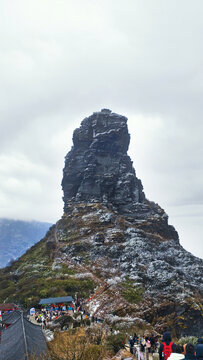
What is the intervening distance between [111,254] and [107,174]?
3224 cm

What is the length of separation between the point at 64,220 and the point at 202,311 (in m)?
48.6

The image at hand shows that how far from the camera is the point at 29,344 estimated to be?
21.0 m

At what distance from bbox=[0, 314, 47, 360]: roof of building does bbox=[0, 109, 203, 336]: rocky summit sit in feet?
69.6

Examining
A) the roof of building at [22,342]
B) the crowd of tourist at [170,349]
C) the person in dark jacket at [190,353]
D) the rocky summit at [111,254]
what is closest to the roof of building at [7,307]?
the rocky summit at [111,254]

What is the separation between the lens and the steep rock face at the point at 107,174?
3435 inches

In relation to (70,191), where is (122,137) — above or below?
above

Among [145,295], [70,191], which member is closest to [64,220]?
[70,191]

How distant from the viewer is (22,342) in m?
21.0

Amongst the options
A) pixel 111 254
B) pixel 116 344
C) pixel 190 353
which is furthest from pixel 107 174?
pixel 190 353

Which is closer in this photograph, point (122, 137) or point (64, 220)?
point (64, 220)

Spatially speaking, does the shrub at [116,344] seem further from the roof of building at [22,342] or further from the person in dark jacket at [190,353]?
the person in dark jacket at [190,353]

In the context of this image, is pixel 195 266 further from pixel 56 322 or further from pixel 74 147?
pixel 74 147

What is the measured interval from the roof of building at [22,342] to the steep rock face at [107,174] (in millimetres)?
60336

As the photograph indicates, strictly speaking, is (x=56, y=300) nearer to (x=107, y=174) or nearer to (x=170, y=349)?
(x=170, y=349)
